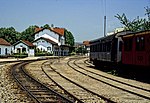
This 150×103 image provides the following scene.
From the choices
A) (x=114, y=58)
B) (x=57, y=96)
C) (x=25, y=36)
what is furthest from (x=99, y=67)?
(x=25, y=36)

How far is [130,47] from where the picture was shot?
20281 mm

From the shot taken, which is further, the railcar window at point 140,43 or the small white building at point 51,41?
the small white building at point 51,41

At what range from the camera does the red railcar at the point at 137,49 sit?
17.7 metres

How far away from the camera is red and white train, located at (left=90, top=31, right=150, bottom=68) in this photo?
18.0m

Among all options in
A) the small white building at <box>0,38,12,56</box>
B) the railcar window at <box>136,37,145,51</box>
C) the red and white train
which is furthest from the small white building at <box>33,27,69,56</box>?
the railcar window at <box>136,37,145,51</box>

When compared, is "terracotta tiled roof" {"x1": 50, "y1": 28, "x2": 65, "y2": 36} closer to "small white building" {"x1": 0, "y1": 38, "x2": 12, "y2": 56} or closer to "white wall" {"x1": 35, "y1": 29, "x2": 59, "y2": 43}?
"white wall" {"x1": 35, "y1": 29, "x2": 59, "y2": 43}

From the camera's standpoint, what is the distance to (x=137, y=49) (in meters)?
19.1

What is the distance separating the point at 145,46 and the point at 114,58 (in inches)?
236

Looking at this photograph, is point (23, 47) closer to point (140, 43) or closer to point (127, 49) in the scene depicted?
point (127, 49)

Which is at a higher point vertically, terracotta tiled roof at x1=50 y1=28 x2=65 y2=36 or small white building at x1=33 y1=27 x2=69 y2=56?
terracotta tiled roof at x1=50 y1=28 x2=65 y2=36

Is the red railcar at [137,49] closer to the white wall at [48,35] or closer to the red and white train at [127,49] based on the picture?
the red and white train at [127,49]

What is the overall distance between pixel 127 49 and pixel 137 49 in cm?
175

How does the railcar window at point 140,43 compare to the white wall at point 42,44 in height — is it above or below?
below

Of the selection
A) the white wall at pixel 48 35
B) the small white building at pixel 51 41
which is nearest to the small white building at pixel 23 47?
the small white building at pixel 51 41
